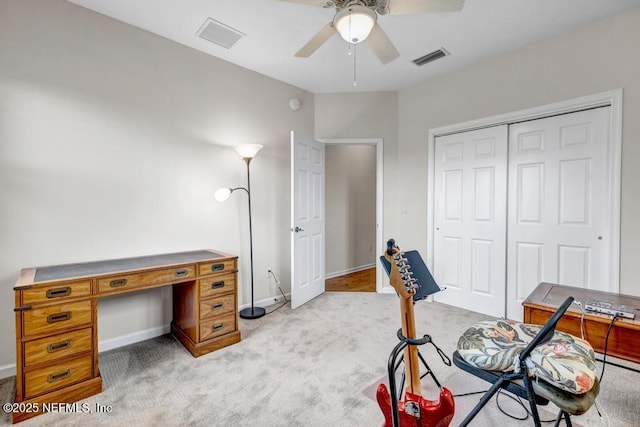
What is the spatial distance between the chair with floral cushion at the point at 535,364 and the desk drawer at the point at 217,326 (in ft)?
5.87

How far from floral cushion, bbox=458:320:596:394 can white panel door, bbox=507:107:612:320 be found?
5.24 ft

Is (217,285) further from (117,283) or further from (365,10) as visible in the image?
(365,10)

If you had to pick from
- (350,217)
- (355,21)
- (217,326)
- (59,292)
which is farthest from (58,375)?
(350,217)

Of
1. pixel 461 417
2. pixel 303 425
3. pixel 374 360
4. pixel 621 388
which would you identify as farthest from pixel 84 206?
pixel 621 388

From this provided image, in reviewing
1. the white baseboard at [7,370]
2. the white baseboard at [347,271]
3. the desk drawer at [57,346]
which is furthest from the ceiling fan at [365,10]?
the white baseboard at [347,271]

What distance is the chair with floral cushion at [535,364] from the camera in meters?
1.08

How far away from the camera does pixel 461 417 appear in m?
1.67

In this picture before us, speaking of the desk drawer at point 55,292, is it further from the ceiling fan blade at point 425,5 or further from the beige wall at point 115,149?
the ceiling fan blade at point 425,5

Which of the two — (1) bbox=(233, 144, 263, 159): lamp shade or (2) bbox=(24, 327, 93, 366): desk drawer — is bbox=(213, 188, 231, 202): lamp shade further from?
(2) bbox=(24, 327, 93, 366): desk drawer

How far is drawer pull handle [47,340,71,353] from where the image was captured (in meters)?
1.75

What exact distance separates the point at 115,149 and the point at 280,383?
2213 millimetres

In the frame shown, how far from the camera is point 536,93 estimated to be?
9.20ft

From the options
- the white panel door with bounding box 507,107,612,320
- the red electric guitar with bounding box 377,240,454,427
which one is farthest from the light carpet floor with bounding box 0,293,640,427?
the white panel door with bounding box 507,107,612,320

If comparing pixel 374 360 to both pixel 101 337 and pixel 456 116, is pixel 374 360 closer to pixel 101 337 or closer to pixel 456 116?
pixel 101 337
